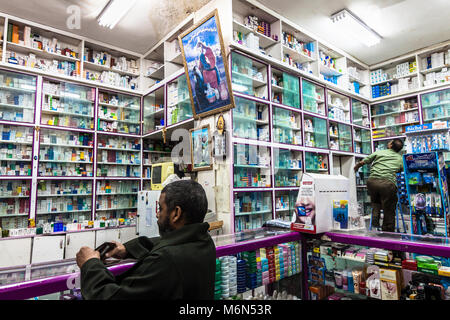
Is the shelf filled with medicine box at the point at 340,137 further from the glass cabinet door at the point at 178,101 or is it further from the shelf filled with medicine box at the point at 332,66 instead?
the glass cabinet door at the point at 178,101

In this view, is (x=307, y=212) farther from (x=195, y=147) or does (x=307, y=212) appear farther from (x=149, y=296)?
(x=195, y=147)

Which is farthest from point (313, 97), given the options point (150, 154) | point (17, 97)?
point (17, 97)

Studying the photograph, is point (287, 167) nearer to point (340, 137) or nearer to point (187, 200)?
point (340, 137)

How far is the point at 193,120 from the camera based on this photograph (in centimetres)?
535

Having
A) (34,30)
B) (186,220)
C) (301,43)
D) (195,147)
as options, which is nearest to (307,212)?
(186,220)

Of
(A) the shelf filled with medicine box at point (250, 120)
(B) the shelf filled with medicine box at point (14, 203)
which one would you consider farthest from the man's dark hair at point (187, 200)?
(B) the shelf filled with medicine box at point (14, 203)

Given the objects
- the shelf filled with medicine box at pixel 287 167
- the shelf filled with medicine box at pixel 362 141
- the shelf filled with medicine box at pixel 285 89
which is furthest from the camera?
the shelf filled with medicine box at pixel 362 141

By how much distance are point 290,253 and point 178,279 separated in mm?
1270

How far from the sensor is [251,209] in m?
4.90

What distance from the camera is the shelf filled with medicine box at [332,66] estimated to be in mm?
6916

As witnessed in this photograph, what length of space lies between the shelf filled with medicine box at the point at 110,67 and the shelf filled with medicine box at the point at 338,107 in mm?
5052

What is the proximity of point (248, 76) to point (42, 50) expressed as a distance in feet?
14.4

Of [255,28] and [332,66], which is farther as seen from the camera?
[332,66]

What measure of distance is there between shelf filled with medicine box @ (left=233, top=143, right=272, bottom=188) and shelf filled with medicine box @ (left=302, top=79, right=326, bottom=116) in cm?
180
